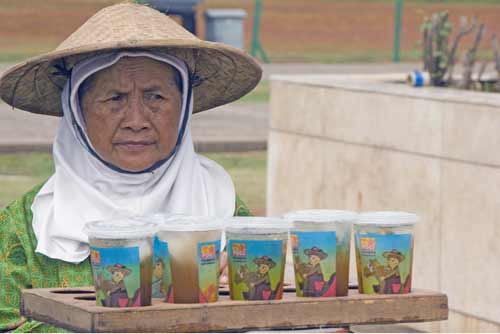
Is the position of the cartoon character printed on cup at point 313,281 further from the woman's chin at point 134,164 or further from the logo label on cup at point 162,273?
the woman's chin at point 134,164

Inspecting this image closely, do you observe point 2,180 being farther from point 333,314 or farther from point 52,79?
point 333,314

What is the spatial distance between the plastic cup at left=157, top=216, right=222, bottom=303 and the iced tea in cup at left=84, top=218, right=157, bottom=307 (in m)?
0.06

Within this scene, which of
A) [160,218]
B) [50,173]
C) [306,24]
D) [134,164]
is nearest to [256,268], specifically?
[160,218]

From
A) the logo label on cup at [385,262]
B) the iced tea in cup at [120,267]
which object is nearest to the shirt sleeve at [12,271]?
the iced tea in cup at [120,267]

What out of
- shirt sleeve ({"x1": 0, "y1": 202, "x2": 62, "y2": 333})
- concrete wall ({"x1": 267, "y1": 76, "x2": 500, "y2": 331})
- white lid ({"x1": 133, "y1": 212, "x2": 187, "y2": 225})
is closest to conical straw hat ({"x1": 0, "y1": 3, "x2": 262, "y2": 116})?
shirt sleeve ({"x1": 0, "y1": 202, "x2": 62, "y2": 333})

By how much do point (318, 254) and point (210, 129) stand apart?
11.9 m

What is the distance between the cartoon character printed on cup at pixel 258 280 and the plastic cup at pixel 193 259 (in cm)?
6

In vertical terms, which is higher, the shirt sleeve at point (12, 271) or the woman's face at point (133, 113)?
the woman's face at point (133, 113)

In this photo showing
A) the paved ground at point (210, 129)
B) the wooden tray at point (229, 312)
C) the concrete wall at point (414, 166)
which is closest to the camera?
the wooden tray at point (229, 312)

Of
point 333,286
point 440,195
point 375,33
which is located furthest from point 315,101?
point 375,33

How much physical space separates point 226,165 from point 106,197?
30.1ft

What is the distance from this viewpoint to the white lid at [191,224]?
3404mm

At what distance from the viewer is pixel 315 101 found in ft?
29.7

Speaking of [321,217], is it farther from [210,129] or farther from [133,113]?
[210,129]
